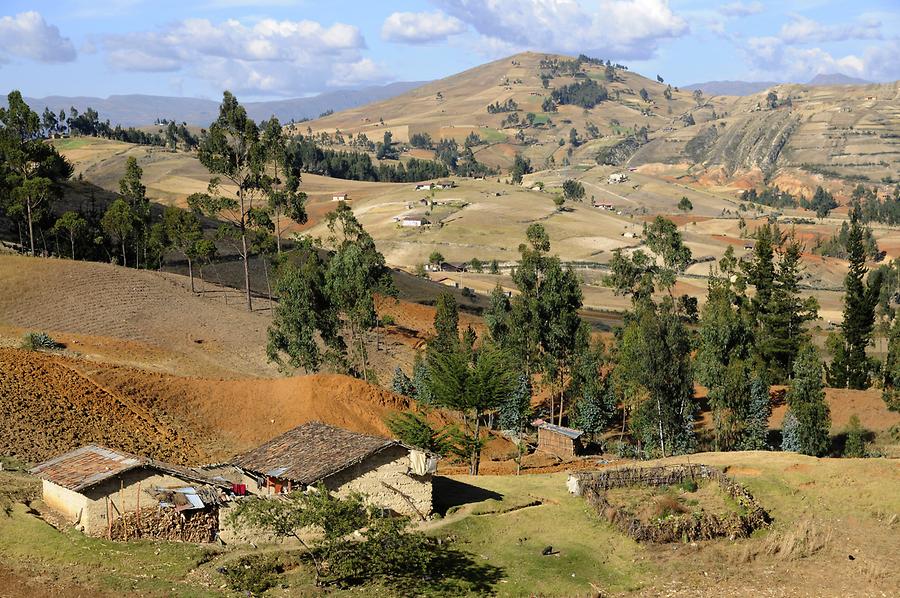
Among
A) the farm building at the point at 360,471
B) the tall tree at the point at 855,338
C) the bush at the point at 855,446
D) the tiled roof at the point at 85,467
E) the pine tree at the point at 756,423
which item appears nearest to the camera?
the tiled roof at the point at 85,467

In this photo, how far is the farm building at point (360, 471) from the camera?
41.5 metres

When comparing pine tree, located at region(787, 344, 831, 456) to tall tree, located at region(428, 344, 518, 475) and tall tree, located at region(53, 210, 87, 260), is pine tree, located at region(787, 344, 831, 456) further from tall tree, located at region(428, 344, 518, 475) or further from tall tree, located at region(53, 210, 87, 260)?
tall tree, located at region(53, 210, 87, 260)

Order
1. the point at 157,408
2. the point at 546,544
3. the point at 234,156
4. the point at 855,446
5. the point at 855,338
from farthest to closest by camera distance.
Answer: the point at 855,338
the point at 234,156
the point at 855,446
the point at 157,408
the point at 546,544

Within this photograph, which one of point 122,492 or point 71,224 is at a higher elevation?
point 71,224

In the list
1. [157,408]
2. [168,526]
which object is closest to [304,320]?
[157,408]

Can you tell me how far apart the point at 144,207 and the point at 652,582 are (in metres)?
91.8

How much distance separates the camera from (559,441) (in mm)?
68750

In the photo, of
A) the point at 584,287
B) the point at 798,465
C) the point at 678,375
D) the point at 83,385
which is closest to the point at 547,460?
the point at 678,375

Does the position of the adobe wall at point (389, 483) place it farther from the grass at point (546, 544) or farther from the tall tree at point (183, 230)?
the tall tree at point (183, 230)

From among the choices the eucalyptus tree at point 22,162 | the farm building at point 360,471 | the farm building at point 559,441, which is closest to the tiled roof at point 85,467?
the farm building at point 360,471

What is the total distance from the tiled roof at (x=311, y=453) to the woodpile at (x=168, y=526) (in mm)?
4043

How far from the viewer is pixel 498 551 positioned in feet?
132

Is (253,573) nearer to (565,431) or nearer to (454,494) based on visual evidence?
(454,494)

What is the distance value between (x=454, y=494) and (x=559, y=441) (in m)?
23.0
